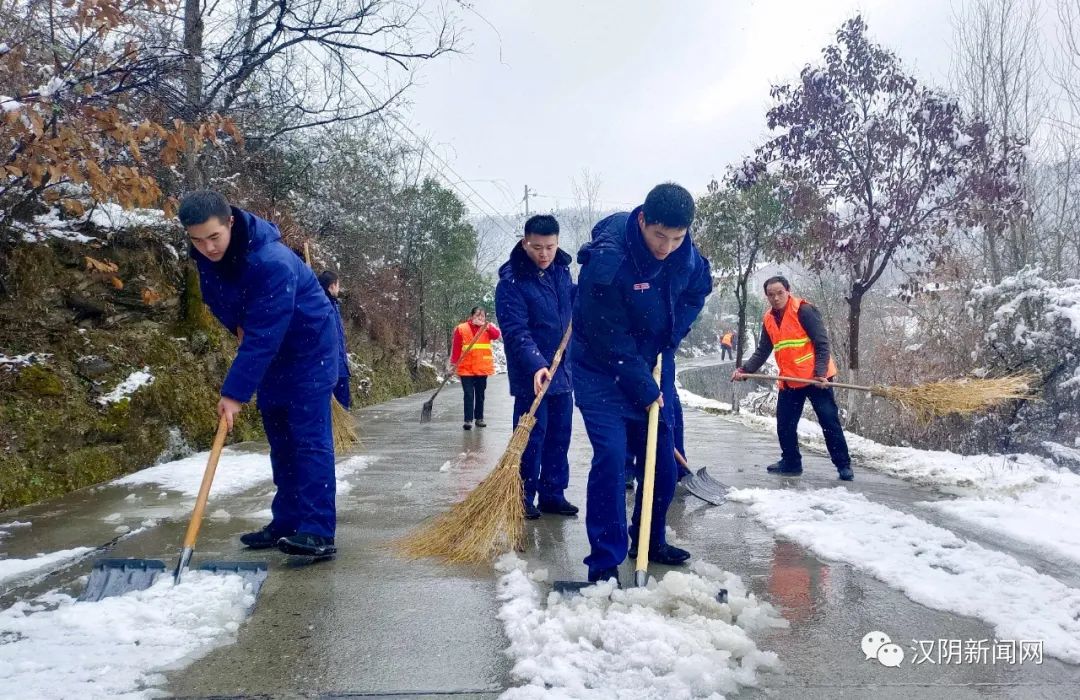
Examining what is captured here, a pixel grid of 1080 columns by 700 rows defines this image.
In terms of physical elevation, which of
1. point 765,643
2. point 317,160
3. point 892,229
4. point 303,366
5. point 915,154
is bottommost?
point 765,643

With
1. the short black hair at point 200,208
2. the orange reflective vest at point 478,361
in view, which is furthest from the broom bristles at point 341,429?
the short black hair at point 200,208

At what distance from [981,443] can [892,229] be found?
9.06 feet

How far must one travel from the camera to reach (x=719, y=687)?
2.25 meters

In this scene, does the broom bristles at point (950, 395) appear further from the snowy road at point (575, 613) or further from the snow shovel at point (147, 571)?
the snow shovel at point (147, 571)

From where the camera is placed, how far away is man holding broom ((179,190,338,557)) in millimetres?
3363

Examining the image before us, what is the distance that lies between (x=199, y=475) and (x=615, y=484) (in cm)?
381

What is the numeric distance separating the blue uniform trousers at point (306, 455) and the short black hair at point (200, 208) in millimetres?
922

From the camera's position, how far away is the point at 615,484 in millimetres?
3236

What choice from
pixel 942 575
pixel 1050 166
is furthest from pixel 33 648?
pixel 1050 166

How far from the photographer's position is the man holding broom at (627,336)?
313cm

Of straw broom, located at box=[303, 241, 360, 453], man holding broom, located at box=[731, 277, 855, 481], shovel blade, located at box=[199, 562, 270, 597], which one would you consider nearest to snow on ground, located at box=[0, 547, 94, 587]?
shovel blade, located at box=[199, 562, 270, 597]

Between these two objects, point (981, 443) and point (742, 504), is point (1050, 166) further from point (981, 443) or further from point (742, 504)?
point (742, 504)

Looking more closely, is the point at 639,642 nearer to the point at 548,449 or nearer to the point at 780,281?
the point at 548,449

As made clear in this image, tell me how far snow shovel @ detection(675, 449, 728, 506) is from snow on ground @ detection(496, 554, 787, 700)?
74.1 inches
